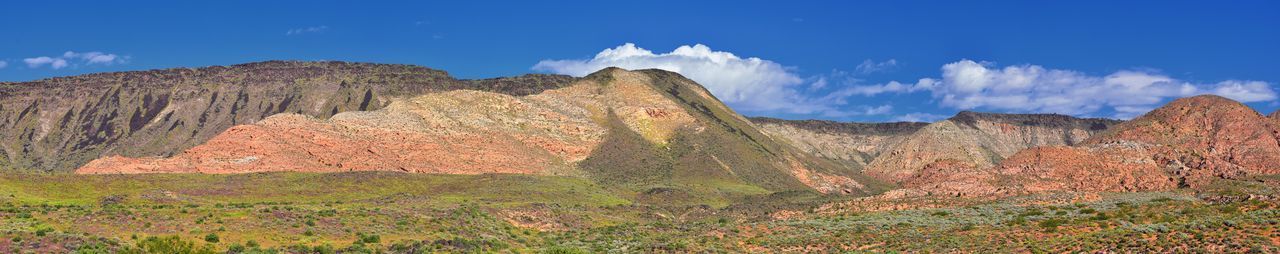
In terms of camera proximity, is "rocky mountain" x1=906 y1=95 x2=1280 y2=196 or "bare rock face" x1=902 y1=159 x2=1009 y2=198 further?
"bare rock face" x1=902 y1=159 x2=1009 y2=198

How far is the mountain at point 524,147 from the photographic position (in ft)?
448

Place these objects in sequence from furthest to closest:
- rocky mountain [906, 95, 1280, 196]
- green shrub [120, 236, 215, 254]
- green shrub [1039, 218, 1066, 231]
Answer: rocky mountain [906, 95, 1280, 196] < green shrub [1039, 218, 1066, 231] < green shrub [120, 236, 215, 254]

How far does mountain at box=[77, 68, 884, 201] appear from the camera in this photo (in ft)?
448

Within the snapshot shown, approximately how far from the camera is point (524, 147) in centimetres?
16112

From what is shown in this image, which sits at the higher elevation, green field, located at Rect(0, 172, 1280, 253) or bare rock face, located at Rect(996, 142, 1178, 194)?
bare rock face, located at Rect(996, 142, 1178, 194)

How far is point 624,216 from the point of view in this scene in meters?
110

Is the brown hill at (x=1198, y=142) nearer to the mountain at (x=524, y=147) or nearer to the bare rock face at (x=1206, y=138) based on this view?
the bare rock face at (x=1206, y=138)

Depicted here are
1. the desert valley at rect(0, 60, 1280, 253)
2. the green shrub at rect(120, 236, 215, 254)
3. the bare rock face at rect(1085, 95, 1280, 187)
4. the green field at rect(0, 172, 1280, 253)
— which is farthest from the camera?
the bare rock face at rect(1085, 95, 1280, 187)

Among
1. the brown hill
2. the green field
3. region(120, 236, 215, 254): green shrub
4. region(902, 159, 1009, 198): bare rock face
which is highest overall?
the brown hill

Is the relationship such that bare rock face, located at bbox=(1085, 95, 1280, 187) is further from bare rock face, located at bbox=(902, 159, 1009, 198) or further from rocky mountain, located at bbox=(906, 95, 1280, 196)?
bare rock face, located at bbox=(902, 159, 1009, 198)

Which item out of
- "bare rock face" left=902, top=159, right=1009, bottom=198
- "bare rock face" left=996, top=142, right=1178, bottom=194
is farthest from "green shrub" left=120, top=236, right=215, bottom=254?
"bare rock face" left=996, top=142, right=1178, bottom=194

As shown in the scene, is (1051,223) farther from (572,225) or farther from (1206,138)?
(572,225)

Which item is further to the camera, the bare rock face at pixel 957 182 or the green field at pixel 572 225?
the bare rock face at pixel 957 182

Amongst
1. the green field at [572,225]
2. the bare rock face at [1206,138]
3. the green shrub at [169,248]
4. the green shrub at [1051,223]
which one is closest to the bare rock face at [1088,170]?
the bare rock face at [1206,138]
